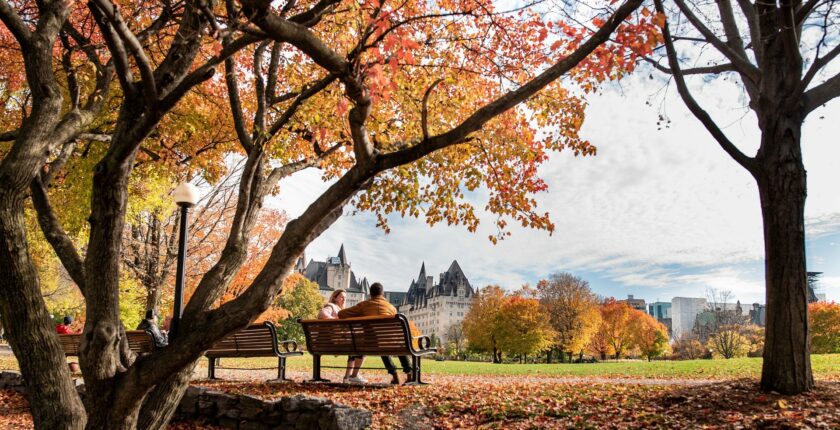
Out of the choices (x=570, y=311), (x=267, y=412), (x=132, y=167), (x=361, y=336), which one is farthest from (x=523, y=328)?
(x=132, y=167)

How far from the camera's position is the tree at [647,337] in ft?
208

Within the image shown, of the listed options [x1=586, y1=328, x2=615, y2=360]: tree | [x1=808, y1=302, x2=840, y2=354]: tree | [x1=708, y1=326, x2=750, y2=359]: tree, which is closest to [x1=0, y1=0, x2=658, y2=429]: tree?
[x1=708, y1=326, x2=750, y2=359]: tree

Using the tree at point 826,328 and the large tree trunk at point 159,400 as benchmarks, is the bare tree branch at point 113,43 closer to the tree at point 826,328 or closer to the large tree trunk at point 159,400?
the large tree trunk at point 159,400

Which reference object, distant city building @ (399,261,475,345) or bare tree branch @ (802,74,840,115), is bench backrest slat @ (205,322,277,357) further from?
distant city building @ (399,261,475,345)

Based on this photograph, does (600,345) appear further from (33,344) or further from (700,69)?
(33,344)

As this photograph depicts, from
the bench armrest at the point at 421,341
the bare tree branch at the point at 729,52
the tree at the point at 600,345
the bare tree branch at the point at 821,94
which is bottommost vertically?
the tree at the point at 600,345

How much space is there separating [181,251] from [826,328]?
2271 inches

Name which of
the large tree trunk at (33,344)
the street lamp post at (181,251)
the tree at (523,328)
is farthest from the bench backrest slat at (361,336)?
the tree at (523,328)

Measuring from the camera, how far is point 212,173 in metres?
15.5

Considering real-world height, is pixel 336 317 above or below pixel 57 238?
below

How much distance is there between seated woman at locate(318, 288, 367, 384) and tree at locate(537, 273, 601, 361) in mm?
41013

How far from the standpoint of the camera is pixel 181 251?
22.9ft

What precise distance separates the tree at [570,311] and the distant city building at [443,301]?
73.6 meters

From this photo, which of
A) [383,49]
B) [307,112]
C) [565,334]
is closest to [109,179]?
[383,49]
